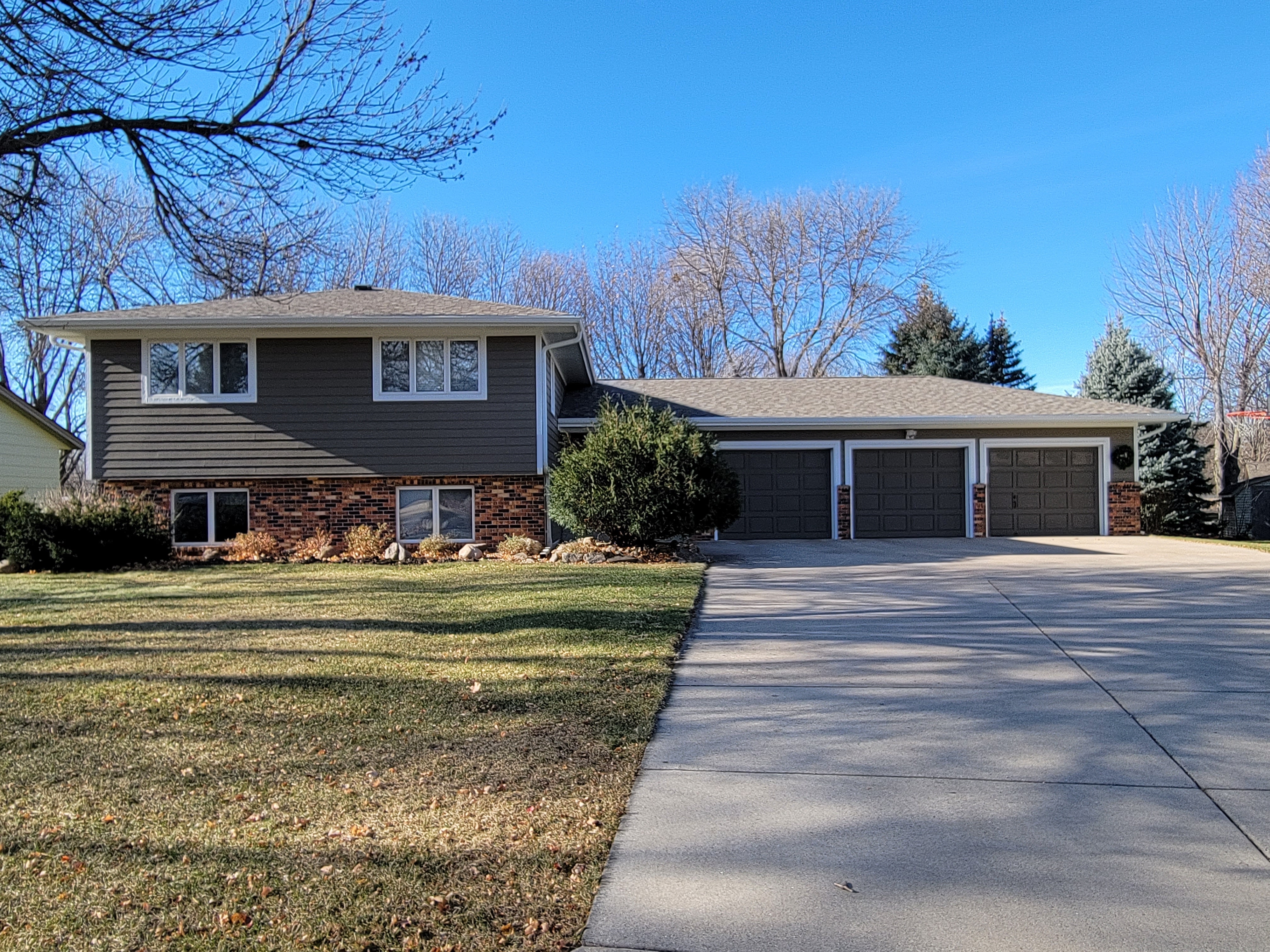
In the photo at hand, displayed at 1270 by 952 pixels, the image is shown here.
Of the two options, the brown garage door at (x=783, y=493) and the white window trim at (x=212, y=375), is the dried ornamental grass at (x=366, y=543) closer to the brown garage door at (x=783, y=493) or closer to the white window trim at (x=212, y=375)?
the white window trim at (x=212, y=375)

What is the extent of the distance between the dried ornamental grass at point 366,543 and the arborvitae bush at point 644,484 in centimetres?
326

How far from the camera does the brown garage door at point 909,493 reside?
1808cm

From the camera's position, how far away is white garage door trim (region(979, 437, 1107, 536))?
709 inches

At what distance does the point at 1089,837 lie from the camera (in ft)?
11.1

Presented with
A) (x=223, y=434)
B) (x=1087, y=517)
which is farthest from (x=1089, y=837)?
(x=1087, y=517)

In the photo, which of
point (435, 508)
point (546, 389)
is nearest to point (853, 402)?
point (546, 389)

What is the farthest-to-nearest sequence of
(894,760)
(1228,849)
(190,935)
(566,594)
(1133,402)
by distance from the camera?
(1133,402) → (566,594) → (894,760) → (1228,849) → (190,935)

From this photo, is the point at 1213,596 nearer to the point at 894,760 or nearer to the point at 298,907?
the point at 894,760

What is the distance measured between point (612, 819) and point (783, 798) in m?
0.75

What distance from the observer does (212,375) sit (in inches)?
600

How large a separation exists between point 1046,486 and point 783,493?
17.2 ft

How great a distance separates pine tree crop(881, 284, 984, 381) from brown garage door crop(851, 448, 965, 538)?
1300cm

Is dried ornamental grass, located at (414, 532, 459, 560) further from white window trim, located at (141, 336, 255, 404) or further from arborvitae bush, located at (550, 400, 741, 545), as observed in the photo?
white window trim, located at (141, 336, 255, 404)

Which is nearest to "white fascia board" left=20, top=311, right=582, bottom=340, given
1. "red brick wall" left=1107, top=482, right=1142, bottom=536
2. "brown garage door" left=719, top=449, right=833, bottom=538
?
"brown garage door" left=719, top=449, right=833, bottom=538
